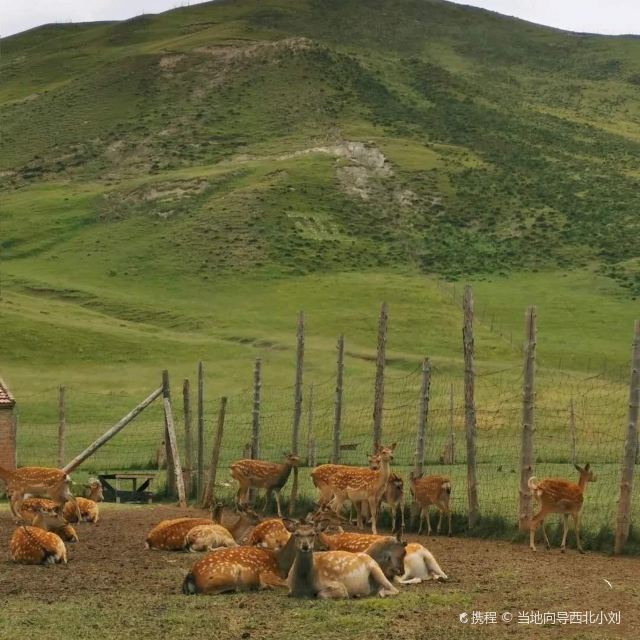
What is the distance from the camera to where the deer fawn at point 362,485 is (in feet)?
59.2

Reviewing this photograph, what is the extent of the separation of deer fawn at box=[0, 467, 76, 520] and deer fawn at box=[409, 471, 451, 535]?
208 inches

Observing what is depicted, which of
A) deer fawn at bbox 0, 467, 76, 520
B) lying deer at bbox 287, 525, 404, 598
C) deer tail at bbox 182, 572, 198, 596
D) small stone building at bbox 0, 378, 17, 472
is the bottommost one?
small stone building at bbox 0, 378, 17, 472

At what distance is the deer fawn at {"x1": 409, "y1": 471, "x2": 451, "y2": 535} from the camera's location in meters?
18.2

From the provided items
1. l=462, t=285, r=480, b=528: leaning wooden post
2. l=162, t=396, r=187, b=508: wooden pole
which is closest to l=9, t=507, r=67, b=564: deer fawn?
l=462, t=285, r=480, b=528: leaning wooden post

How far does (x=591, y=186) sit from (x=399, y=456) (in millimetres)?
86194

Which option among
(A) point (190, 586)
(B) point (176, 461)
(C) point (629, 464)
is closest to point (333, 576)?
(A) point (190, 586)

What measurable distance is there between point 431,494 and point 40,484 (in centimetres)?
596

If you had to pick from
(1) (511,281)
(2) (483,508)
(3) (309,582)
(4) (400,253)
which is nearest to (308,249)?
(4) (400,253)

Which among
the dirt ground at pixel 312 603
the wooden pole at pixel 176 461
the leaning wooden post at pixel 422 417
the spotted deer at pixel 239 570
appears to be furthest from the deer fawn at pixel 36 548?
the wooden pole at pixel 176 461

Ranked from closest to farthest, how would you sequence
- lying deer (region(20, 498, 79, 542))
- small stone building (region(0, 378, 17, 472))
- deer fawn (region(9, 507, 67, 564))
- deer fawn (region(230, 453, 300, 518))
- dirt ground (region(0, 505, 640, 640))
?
dirt ground (region(0, 505, 640, 640))
deer fawn (region(9, 507, 67, 564))
lying deer (region(20, 498, 79, 542))
deer fawn (region(230, 453, 300, 518))
small stone building (region(0, 378, 17, 472))

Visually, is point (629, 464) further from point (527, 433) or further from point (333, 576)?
point (333, 576)

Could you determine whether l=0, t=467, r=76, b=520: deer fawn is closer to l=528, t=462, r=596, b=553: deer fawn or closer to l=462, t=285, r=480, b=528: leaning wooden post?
l=462, t=285, r=480, b=528: leaning wooden post

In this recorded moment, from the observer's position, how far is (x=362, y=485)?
60.1 ft

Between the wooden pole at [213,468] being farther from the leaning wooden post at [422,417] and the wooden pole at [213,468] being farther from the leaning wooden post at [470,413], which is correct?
the leaning wooden post at [470,413]
